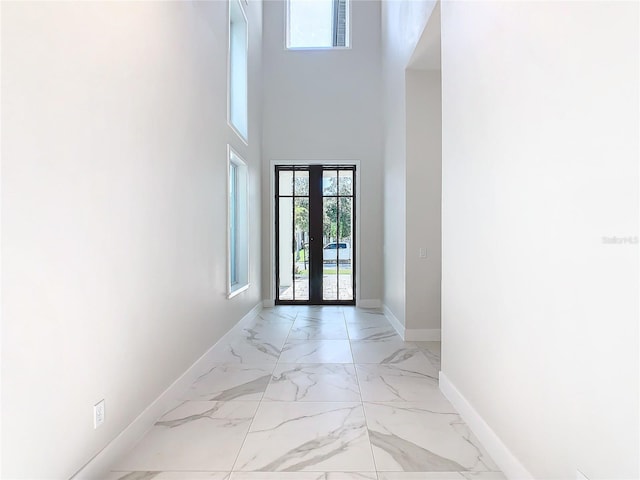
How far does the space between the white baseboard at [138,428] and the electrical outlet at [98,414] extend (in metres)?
0.14

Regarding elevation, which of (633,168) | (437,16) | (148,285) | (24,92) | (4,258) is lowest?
(148,285)

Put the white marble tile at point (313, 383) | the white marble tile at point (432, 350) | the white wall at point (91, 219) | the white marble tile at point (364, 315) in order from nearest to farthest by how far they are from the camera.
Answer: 1. the white wall at point (91, 219)
2. the white marble tile at point (313, 383)
3. the white marble tile at point (432, 350)
4. the white marble tile at point (364, 315)

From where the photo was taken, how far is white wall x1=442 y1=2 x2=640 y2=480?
1.05 metres

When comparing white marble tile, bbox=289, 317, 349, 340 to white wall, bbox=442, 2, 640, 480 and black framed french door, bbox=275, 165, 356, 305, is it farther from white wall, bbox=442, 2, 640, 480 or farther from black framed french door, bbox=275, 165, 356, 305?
white wall, bbox=442, 2, 640, 480

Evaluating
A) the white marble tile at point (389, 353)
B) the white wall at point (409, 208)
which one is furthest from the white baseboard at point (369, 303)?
the white marble tile at point (389, 353)

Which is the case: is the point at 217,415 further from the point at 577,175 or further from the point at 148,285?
the point at 577,175

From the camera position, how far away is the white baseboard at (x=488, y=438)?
5.33 feet

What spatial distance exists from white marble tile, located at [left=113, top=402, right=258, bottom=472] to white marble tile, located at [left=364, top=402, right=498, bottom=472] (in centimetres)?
73

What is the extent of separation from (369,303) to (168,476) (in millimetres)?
4731

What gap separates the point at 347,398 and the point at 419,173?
2494 millimetres

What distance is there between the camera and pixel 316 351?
3.69m

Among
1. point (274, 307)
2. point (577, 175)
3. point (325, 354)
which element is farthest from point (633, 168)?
point (274, 307)

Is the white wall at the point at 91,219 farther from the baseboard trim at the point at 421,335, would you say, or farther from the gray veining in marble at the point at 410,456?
the baseboard trim at the point at 421,335

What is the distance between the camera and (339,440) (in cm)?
201
